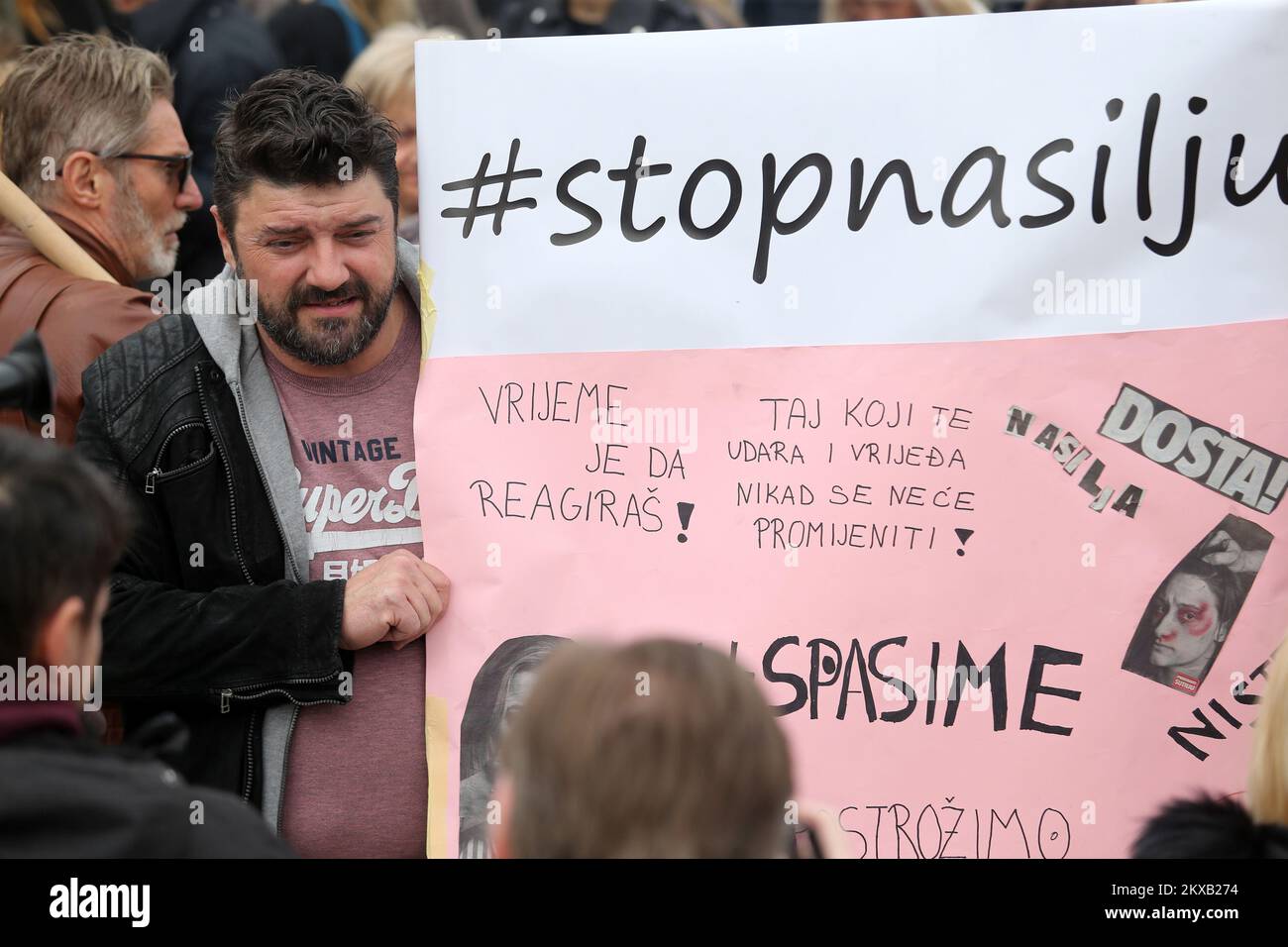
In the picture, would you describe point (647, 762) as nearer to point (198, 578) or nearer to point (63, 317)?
point (198, 578)

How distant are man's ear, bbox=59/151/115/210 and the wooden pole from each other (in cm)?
9

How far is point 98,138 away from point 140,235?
Answer: 0.21 meters

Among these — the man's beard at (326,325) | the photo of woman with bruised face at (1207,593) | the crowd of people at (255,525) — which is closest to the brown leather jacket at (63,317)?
the crowd of people at (255,525)

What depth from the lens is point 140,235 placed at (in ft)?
9.68

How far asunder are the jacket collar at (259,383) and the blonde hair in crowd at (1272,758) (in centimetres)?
154

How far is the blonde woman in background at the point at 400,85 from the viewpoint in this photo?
10.2ft

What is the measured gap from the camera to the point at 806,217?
7.71 feet

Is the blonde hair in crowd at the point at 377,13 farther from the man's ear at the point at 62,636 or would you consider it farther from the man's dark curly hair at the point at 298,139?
the man's ear at the point at 62,636

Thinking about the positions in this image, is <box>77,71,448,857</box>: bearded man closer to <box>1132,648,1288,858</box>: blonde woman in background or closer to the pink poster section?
the pink poster section

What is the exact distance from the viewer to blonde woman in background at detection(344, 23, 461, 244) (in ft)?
10.2

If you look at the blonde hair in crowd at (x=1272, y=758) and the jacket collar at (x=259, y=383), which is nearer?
the blonde hair in crowd at (x=1272, y=758)

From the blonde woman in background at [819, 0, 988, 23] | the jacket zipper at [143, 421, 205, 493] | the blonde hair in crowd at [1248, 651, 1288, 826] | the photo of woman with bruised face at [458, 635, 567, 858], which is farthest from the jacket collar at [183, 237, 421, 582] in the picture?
the blonde hair in crowd at [1248, 651, 1288, 826]

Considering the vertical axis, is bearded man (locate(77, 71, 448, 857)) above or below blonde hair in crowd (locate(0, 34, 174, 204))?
below

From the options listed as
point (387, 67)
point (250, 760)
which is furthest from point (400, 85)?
point (250, 760)
